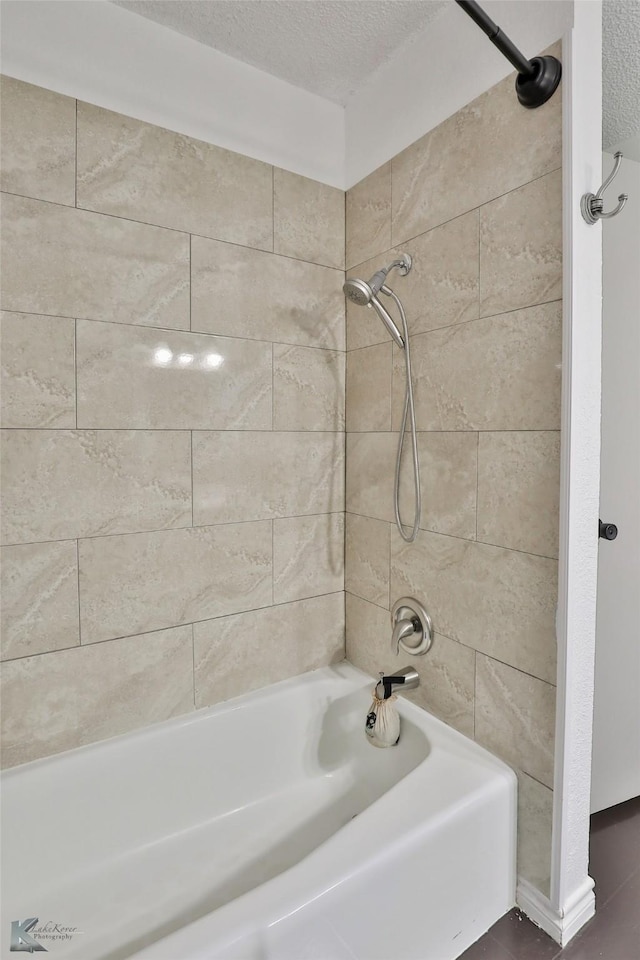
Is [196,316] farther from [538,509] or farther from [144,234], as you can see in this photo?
[538,509]

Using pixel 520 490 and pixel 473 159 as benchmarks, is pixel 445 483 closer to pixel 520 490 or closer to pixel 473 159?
pixel 520 490

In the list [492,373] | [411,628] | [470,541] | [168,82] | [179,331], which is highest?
[168,82]

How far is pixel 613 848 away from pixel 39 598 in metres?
1.88

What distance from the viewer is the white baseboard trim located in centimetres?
128

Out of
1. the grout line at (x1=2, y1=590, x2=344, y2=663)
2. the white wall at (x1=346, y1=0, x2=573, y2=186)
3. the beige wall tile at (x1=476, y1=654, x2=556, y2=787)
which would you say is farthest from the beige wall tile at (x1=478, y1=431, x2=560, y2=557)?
the white wall at (x1=346, y1=0, x2=573, y2=186)

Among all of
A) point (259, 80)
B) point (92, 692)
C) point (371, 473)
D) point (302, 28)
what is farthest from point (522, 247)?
point (92, 692)

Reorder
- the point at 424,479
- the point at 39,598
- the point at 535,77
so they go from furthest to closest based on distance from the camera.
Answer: the point at 424,479
the point at 39,598
the point at 535,77

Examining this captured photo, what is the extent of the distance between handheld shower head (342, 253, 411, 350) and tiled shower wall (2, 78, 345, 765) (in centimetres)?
35

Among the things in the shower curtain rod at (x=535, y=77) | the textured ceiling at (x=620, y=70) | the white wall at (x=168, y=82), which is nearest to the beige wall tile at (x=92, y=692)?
the white wall at (x=168, y=82)

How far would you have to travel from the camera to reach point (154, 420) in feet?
5.11

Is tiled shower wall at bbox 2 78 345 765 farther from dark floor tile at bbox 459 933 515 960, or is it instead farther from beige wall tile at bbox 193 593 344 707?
dark floor tile at bbox 459 933 515 960

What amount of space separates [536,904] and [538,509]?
40.0 inches

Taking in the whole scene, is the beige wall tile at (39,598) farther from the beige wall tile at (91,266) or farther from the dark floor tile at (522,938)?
the dark floor tile at (522,938)

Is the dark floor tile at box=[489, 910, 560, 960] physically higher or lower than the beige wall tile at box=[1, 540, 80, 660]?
lower
